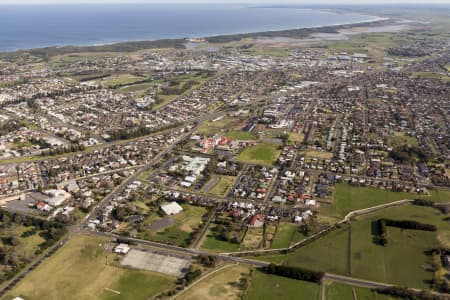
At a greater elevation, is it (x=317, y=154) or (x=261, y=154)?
(x=261, y=154)

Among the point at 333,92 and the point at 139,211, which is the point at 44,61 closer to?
the point at 333,92

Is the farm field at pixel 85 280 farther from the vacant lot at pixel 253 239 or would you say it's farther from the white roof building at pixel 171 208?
the vacant lot at pixel 253 239

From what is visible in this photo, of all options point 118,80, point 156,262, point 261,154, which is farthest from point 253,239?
point 118,80

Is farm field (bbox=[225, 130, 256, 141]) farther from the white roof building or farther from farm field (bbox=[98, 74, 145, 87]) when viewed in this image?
farm field (bbox=[98, 74, 145, 87])

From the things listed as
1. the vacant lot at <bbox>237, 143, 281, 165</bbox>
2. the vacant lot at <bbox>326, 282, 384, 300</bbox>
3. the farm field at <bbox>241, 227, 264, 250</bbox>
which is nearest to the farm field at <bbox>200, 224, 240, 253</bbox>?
the farm field at <bbox>241, 227, 264, 250</bbox>

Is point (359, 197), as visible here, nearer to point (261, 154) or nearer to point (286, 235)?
point (286, 235)

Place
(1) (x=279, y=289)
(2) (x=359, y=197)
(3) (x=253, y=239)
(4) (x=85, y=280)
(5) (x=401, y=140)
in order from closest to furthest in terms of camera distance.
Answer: (1) (x=279, y=289), (4) (x=85, y=280), (3) (x=253, y=239), (2) (x=359, y=197), (5) (x=401, y=140)

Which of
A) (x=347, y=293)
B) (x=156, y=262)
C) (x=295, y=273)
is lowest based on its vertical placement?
(x=347, y=293)
